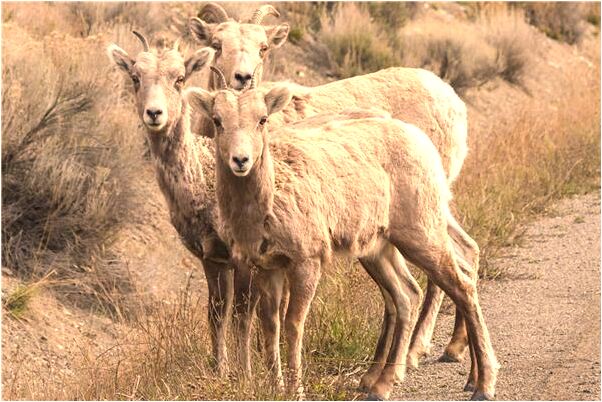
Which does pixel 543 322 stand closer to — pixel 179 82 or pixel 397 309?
pixel 397 309

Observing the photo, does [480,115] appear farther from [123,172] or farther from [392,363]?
[392,363]

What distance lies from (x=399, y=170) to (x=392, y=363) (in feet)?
4.01

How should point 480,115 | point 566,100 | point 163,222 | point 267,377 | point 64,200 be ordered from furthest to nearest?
point 480,115 < point 566,100 < point 163,222 < point 64,200 < point 267,377

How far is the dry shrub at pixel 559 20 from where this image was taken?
1020 inches

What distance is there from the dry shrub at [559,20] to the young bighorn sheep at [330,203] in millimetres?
17805

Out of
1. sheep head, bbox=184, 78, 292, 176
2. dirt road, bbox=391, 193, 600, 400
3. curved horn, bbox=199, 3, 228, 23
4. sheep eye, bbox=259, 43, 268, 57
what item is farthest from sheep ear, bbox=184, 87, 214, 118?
curved horn, bbox=199, 3, 228, 23

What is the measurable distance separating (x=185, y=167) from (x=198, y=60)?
0.85 metres

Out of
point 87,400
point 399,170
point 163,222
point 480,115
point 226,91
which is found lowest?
point 480,115

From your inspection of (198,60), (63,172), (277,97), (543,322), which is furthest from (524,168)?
(277,97)

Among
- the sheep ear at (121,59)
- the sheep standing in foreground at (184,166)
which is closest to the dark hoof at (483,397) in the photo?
the sheep standing in foreground at (184,166)

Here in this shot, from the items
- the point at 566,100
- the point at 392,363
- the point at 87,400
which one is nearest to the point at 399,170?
the point at 392,363

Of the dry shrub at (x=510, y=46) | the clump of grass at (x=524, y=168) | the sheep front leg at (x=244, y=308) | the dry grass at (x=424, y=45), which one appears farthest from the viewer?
the dry shrub at (x=510, y=46)

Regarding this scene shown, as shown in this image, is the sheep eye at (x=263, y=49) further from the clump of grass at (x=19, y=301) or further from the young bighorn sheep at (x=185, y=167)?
the clump of grass at (x=19, y=301)

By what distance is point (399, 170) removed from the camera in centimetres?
828
